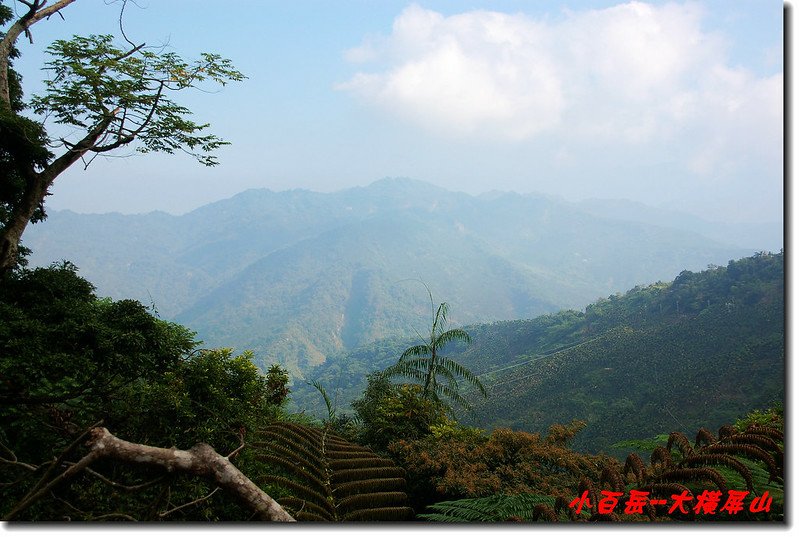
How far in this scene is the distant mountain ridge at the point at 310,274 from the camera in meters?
114

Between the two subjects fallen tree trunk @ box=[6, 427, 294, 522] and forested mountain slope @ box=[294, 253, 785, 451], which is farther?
forested mountain slope @ box=[294, 253, 785, 451]

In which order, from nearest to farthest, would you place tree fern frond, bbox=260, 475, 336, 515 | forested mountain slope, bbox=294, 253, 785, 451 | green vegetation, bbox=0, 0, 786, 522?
green vegetation, bbox=0, 0, 786, 522 → tree fern frond, bbox=260, 475, 336, 515 → forested mountain slope, bbox=294, 253, 785, 451

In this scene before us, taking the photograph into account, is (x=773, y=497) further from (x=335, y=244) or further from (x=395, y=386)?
(x=335, y=244)

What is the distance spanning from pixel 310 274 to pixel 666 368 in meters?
141

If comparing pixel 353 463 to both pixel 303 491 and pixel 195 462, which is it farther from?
pixel 195 462

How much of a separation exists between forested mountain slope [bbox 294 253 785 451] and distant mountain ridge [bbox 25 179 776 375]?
66.9 meters

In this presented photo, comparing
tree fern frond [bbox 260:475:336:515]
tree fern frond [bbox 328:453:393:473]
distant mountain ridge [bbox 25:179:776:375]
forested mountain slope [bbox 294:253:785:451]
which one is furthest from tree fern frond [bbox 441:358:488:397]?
distant mountain ridge [bbox 25:179:776:375]

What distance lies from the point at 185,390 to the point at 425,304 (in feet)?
394

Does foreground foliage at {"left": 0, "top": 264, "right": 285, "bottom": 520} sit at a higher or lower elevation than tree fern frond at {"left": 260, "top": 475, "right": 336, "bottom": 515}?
higher

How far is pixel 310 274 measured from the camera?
156 metres

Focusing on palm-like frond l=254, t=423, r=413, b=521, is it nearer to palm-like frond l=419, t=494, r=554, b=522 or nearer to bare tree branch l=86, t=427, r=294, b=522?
palm-like frond l=419, t=494, r=554, b=522

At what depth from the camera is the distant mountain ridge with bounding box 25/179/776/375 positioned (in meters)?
114

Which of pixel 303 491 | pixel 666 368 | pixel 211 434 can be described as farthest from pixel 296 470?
pixel 666 368

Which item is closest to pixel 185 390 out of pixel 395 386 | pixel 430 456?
pixel 430 456
